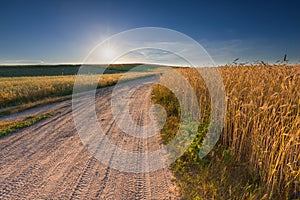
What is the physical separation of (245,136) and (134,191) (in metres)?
2.25

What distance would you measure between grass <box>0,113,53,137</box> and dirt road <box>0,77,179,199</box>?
16.9 inches

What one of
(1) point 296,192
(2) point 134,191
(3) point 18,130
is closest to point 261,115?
(1) point 296,192

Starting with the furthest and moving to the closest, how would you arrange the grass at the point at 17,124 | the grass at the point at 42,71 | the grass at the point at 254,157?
the grass at the point at 42,71
the grass at the point at 17,124
the grass at the point at 254,157

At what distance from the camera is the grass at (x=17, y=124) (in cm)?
539

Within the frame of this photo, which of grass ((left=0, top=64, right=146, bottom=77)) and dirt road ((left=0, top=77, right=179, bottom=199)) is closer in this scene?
dirt road ((left=0, top=77, right=179, bottom=199))

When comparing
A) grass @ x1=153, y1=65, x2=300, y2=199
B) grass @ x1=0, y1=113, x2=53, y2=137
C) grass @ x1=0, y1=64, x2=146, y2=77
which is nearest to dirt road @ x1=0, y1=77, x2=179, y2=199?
grass @ x1=0, y1=113, x2=53, y2=137

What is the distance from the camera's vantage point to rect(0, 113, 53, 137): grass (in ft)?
17.7

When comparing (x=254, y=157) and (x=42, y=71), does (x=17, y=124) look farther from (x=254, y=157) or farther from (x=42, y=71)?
(x=42, y=71)

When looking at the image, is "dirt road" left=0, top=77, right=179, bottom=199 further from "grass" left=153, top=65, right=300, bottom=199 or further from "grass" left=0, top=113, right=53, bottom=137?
"grass" left=153, top=65, right=300, bottom=199

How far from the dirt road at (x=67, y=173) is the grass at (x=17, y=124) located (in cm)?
43

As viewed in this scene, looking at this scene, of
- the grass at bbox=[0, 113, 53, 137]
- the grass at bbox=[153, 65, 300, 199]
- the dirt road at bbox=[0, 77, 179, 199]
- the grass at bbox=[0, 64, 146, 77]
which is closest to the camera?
the grass at bbox=[153, 65, 300, 199]

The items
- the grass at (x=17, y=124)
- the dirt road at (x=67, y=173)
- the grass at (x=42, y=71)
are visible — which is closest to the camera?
the dirt road at (x=67, y=173)

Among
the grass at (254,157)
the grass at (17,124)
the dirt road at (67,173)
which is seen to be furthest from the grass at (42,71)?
the grass at (254,157)

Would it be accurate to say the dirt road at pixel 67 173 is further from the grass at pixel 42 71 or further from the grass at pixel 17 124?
the grass at pixel 42 71
